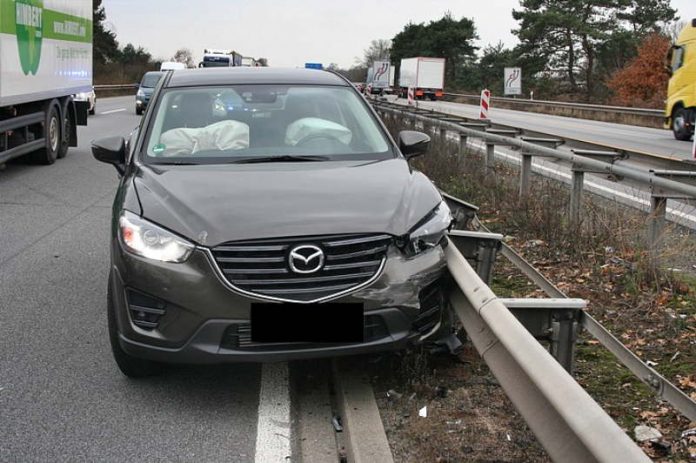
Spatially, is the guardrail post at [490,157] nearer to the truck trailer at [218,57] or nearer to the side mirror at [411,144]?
the side mirror at [411,144]

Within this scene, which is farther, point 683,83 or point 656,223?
point 683,83

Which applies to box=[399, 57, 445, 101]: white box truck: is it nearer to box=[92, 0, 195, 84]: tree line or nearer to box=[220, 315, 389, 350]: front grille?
box=[92, 0, 195, 84]: tree line

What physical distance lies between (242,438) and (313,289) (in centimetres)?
78

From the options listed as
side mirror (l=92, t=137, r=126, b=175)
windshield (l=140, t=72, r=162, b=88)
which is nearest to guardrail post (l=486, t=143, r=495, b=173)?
side mirror (l=92, t=137, r=126, b=175)

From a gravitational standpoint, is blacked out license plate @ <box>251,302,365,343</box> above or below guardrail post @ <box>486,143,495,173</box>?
below

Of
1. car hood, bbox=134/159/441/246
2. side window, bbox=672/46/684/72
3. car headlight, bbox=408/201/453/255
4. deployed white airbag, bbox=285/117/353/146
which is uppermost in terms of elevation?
side window, bbox=672/46/684/72

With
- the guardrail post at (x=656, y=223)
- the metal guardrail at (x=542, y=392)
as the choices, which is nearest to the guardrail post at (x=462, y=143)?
the guardrail post at (x=656, y=223)

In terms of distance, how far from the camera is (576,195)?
6.94 meters

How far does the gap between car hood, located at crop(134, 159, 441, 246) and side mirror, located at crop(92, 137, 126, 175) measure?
1.98 ft

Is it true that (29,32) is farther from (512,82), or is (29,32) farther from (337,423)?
(512,82)

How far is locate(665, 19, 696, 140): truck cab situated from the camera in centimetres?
2272

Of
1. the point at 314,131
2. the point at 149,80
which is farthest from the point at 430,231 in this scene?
the point at 149,80

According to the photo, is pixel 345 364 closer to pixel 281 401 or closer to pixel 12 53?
pixel 281 401

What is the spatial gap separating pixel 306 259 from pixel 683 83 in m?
22.3
